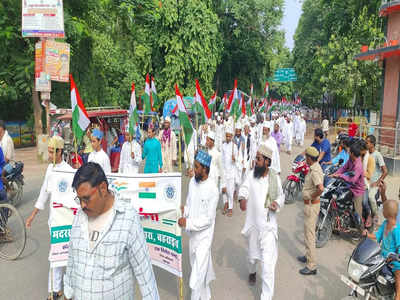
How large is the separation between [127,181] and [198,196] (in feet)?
3.01

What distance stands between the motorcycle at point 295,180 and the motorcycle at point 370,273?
5.24 m

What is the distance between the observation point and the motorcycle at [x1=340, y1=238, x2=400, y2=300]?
312 centimetres

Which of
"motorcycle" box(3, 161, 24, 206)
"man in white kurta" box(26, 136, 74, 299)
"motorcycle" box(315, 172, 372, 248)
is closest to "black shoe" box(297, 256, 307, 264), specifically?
"motorcycle" box(315, 172, 372, 248)

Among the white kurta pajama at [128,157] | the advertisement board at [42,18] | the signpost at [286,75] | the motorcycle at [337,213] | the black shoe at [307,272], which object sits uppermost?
the signpost at [286,75]

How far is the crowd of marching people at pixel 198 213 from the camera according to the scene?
2.19 meters

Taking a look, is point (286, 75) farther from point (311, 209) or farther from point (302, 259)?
point (311, 209)

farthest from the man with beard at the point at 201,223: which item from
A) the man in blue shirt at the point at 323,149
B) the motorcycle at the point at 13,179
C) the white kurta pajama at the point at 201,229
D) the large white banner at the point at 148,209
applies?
the man in blue shirt at the point at 323,149

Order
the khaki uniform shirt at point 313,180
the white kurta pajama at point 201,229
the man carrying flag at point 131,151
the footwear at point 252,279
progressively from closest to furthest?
the white kurta pajama at point 201,229 < the footwear at point 252,279 < the khaki uniform shirt at point 313,180 < the man carrying flag at point 131,151

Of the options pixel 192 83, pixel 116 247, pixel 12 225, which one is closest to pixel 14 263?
pixel 12 225

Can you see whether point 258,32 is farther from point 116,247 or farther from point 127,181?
point 116,247

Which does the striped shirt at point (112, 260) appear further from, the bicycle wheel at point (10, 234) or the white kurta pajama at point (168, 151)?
the white kurta pajama at point (168, 151)

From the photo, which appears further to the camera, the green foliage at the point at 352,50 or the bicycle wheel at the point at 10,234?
the green foliage at the point at 352,50

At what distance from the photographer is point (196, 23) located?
22.3 metres

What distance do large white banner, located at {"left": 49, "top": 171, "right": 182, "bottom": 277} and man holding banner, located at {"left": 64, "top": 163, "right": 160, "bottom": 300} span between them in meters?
1.77
